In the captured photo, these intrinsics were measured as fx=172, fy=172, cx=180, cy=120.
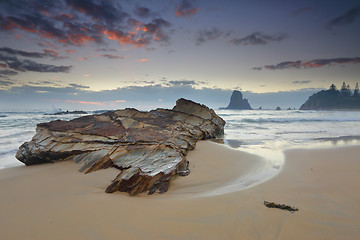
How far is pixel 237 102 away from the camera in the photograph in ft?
504

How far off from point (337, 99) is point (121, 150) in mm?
143595

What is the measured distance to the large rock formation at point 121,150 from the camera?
12.5ft

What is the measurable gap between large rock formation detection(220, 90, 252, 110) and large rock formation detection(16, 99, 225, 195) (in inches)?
6108

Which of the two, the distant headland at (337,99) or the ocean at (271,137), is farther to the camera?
the distant headland at (337,99)

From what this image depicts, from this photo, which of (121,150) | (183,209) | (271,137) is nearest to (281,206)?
(183,209)

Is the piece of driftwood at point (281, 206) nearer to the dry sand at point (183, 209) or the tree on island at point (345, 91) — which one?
the dry sand at point (183, 209)

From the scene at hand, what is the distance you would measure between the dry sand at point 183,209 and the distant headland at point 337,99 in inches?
5321

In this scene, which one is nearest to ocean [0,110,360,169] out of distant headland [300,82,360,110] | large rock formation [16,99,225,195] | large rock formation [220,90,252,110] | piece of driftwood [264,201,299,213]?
large rock formation [16,99,225,195]

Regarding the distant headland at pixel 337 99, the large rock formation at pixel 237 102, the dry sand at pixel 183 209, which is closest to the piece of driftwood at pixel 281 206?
the dry sand at pixel 183 209

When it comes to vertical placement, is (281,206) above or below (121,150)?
below

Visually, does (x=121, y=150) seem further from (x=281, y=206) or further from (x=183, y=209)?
(x=281, y=206)

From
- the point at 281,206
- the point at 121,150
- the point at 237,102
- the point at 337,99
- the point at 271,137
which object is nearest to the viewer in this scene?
the point at 281,206

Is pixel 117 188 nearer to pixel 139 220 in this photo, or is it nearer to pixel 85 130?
pixel 139 220

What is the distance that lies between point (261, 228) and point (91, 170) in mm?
4554
